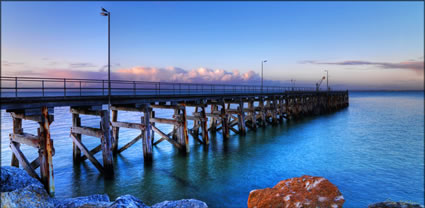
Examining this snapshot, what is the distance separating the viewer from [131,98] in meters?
13.5

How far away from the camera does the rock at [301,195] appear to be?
5.46m

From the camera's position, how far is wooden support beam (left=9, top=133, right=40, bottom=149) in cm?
908

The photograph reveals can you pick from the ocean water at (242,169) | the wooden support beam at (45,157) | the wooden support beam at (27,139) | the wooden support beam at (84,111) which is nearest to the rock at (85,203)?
the ocean water at (242,169)

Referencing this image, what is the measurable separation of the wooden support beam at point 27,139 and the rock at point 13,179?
3.27ft

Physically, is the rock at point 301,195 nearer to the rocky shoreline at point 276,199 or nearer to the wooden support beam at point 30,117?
the rocky shoreline at point 276,199

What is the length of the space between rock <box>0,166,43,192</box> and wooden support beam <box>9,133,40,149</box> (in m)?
1.00

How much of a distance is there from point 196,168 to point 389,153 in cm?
1453

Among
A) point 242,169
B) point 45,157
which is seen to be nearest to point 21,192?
point 45,157

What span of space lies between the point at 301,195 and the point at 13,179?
868 centimetres

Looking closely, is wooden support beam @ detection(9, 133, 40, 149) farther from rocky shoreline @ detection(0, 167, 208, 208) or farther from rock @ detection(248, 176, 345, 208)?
rock @ detection(248, 176, 345, 208)

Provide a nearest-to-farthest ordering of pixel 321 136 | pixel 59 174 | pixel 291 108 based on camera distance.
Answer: pixel 59 174 → pixel 321 136 → pixel 291 108

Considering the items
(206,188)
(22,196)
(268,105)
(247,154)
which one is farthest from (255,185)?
(268,105)

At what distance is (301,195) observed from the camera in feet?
18.6

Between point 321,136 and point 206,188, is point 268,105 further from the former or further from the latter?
point 206,188
